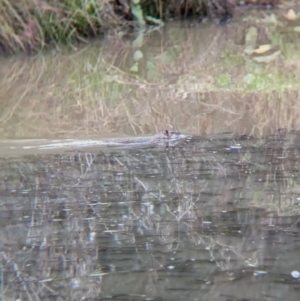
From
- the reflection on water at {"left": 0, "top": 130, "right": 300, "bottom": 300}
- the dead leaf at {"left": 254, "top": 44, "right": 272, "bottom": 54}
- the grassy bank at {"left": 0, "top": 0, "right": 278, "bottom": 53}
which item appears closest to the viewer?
the reflection on water at {"left": 0, "top": 130, "right": 300, "bottom": 300}

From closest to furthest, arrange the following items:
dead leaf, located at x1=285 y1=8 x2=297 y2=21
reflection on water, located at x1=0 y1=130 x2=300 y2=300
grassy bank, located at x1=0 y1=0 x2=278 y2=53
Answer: reflection on water, located at x1=0 y1=130 x2=300 y2=300, grassy bank, located at x1=0 y1=0 x2=278 y2=53, dead leaf, located at x1=285 y1=8 x2=297 y2=21

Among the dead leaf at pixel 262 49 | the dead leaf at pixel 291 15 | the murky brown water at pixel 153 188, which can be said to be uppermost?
the murky brown water at pixel 153 188

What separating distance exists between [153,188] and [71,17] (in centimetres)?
472

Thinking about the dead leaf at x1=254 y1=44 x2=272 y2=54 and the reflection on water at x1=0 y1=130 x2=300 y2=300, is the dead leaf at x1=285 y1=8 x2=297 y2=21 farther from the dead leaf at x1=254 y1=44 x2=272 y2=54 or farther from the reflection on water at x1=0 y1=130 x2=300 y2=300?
the reflection on water at x1=0 y1=130 x2=300 y2=300

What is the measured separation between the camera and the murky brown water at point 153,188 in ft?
7.16

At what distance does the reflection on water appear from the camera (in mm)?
2141

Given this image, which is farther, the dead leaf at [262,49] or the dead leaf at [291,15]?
the dead leaf at [291,15]

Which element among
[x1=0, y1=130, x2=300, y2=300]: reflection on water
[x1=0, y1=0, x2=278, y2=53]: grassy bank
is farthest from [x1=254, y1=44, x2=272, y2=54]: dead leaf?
[x1=0, y1=130, x2=300, y2=300]: reflection on water

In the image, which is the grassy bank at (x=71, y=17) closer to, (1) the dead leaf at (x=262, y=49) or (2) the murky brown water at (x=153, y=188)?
(2) the murky brown water at (x=153, y=188)

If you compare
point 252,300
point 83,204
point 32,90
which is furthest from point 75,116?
point 252,300

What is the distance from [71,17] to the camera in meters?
7.36

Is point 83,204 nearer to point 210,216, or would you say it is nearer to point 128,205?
point 128,205

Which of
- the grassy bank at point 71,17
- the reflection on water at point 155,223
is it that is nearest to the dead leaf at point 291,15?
the grassy bank at point 71,17

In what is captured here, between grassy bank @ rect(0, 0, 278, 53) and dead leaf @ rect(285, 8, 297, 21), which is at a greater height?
grassy bank @ rect(0, 0, 278, 53)
